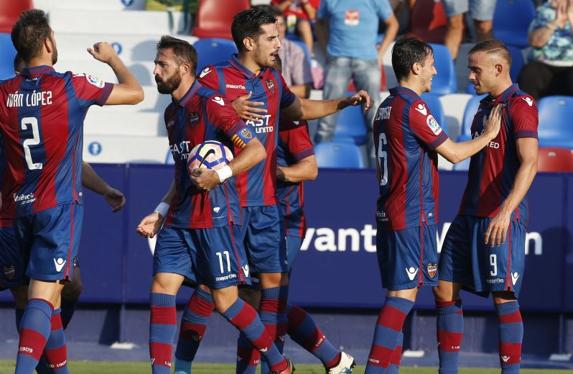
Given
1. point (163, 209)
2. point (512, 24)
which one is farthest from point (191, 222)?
point (512, 24)

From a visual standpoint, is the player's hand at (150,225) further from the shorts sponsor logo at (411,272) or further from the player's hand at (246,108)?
the shorts sponsor logo at (411,272)

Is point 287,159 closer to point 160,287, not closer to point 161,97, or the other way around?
point 160,287

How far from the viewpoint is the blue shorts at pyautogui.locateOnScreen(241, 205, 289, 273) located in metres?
8.01

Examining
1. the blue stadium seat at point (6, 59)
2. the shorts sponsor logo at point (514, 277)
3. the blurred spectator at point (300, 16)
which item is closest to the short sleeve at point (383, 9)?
the blurred spectator at point (300, 16)

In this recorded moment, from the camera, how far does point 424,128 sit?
7609mm

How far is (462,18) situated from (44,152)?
7.47 meters

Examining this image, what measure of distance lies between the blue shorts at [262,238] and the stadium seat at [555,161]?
459 cm

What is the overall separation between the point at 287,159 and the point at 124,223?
2.32m

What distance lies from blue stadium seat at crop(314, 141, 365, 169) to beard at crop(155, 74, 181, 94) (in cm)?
431

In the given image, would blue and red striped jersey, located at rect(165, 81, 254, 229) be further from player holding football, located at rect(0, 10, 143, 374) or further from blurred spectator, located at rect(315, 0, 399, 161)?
blurred spectator, located at rect(315, 0, 399, 161)

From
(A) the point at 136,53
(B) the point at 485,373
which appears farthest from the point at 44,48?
(A) the point at 136,53

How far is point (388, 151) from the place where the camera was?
775 centimetres

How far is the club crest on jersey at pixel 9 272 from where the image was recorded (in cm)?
734

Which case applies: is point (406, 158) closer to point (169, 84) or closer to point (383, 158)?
point (383, 158)
